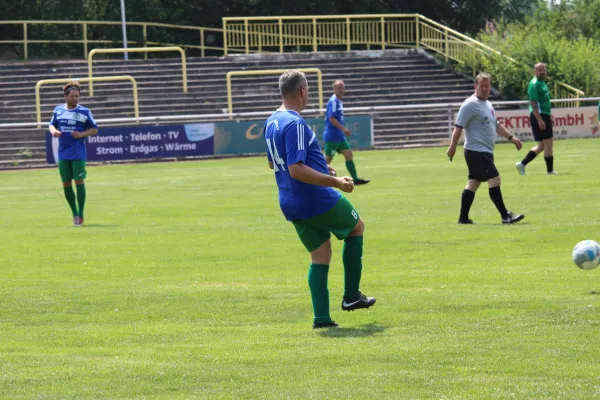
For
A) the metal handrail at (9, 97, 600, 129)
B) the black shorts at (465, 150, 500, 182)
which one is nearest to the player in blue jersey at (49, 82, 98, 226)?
the black shorts at (465, 150, 500, 182)

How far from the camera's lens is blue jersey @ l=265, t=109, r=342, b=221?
25.8ft

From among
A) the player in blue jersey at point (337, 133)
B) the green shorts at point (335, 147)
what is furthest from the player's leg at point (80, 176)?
the green shorts at point (335, 147)

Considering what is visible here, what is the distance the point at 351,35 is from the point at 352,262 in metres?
37.7

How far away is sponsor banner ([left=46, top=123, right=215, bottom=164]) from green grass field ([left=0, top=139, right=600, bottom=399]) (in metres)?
13.2

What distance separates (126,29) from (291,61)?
8044 mm

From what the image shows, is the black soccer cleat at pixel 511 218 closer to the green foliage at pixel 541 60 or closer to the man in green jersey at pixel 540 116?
the man in green jersey at pixel 540 116

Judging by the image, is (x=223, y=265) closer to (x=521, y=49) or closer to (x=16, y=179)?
(x=16, y=179)

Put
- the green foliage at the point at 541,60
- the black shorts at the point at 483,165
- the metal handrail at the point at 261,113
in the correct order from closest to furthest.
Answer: the black shorts at the point at 483,165, the metal handrail at the point at 261,113, the green foliage at the point at 541,60

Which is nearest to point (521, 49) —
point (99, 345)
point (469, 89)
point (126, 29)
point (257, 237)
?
point (469, 89)

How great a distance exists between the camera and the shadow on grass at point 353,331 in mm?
7855

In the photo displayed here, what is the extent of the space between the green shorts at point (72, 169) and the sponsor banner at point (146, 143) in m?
15.2

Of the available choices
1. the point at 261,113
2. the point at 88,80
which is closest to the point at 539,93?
the point at 261,113

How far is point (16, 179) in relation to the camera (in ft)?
90.9

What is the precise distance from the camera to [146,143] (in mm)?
32344
